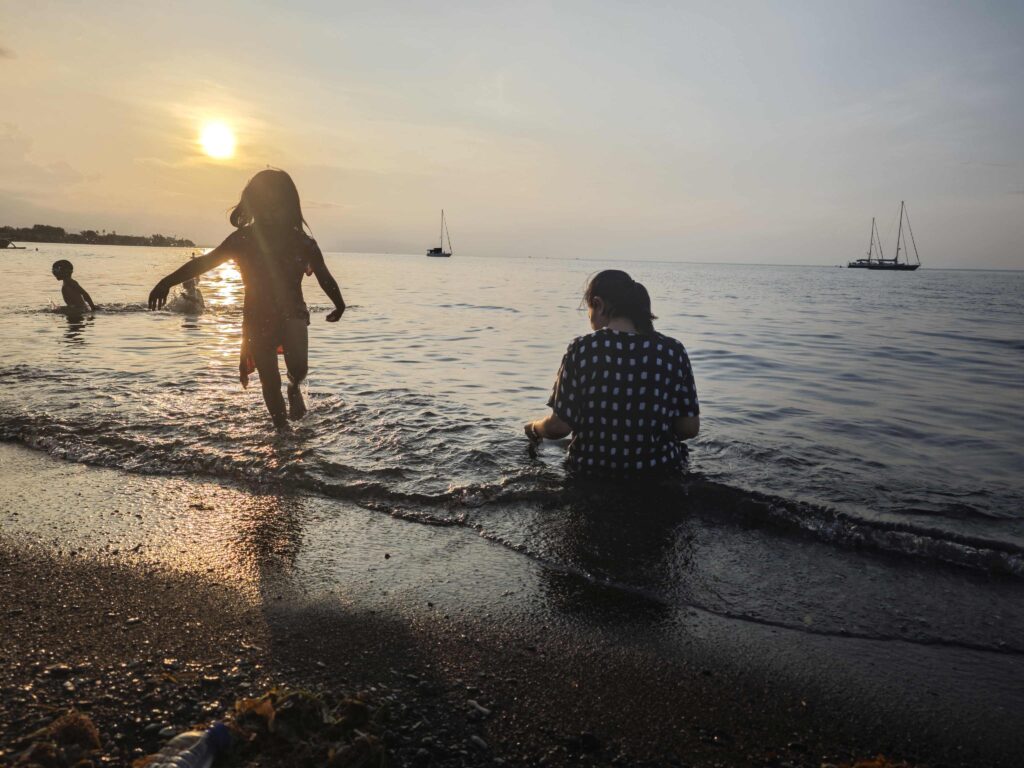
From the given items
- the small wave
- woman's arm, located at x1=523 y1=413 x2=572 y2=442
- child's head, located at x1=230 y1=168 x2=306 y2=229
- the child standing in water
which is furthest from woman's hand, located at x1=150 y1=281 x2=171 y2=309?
the small wave

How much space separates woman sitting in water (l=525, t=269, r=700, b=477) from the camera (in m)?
4.08

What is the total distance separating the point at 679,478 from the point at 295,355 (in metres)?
3.53

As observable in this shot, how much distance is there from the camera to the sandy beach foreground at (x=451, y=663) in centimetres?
204

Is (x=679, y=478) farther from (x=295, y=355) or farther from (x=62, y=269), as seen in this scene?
(x=62, y=269)

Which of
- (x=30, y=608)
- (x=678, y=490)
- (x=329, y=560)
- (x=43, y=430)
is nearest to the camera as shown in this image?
(x=30, y=608)

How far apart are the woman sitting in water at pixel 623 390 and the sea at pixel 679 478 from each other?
0.98ft

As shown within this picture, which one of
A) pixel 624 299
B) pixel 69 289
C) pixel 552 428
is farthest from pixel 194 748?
pixel 69 289

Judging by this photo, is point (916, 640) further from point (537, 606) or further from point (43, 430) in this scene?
point (43, 430)

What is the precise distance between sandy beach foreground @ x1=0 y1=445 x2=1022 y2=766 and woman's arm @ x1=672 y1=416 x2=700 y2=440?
1494mm

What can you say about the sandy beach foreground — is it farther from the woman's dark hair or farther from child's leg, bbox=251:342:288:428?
child's leg, bbox=251:342:288:428

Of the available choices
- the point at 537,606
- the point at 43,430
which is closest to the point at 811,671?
the point at 537,606

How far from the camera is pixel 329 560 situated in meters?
3.39

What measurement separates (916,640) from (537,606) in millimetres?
1708

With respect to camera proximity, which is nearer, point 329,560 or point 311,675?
point 311,675
